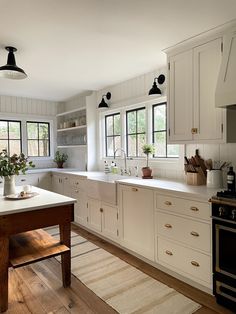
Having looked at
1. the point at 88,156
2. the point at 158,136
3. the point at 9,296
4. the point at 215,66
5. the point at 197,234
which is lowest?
the point at 9,296

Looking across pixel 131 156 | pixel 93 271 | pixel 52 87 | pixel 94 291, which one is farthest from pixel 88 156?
pixel 94 291

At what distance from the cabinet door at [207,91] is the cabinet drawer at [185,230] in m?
0.86

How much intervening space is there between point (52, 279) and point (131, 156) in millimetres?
2195

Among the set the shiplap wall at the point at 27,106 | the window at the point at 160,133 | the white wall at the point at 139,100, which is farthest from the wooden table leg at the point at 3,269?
the shiplap wall at the point at 27,106

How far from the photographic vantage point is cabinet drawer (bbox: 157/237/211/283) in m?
2.18

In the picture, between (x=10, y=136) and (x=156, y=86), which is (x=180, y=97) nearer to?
(x=156, y=86)

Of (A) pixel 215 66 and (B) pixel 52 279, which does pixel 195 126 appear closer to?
(A) pixel 215 66

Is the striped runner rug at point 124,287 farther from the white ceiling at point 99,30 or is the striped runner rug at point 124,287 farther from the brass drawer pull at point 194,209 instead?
the white ceiling at point 99,30

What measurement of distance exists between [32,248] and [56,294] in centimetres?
48

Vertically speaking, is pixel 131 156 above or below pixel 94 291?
above

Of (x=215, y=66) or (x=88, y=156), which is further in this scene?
(x=88, y=156)

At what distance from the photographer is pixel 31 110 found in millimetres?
5297

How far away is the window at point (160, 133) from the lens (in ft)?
11.3

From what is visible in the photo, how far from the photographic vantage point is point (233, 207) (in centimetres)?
192
